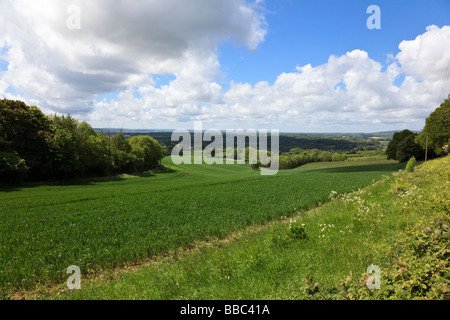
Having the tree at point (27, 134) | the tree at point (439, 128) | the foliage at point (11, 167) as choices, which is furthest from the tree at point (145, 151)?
the tree at point (439, 128)

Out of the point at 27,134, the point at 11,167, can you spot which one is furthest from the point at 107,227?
the point at 27,134

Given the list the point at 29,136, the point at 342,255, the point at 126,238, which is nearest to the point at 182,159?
the point at 29,136

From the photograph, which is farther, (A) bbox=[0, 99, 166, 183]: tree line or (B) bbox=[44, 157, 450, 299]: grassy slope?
(A) bbox=[0, 99, 166, 183]: tree line

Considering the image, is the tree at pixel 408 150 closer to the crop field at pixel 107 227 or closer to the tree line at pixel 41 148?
the crop field at pixel 107 227

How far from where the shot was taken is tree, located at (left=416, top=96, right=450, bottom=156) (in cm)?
3973

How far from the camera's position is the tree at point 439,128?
39.7m

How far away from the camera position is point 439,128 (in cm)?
4169

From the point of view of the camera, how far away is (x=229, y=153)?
109m

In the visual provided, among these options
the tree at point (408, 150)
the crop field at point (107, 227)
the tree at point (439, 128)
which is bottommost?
the crop field at point (107, 227)

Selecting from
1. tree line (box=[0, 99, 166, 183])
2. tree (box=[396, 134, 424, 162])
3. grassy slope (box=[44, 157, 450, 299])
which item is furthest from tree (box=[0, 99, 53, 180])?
tree (box=[396, 134, 424, 162])

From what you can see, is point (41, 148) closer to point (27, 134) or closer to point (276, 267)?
point (27, 134)

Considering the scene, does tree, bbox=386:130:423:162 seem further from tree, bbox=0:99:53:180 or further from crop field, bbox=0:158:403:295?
tree, bbox=0:99:53:180

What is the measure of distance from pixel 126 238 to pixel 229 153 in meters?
99.5
